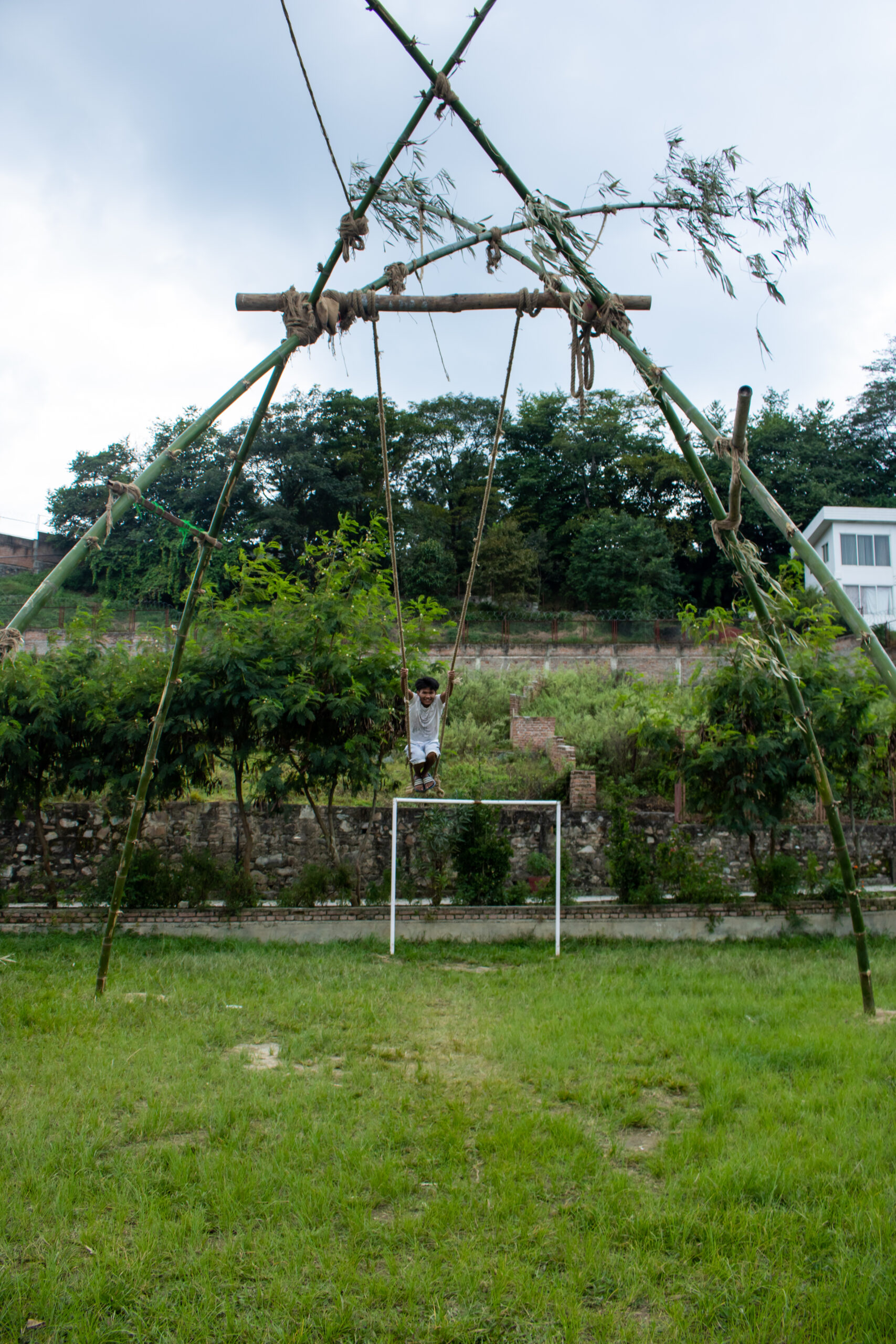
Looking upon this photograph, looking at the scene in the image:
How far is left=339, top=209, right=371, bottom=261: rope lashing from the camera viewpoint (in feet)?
17.7

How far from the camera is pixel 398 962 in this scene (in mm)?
9562

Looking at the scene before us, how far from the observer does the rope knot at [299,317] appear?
5520 mm

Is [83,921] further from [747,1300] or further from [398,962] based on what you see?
[747,1300]

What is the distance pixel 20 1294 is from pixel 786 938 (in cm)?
993

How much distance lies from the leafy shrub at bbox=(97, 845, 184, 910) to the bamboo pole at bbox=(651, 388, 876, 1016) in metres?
8.07

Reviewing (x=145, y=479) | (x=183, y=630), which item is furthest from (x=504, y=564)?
(x=145, y=479)

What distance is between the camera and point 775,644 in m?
5.62

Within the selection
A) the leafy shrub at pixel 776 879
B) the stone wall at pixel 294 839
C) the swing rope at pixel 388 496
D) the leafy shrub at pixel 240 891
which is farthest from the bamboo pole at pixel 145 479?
the leafy shrub at pixel 776 879

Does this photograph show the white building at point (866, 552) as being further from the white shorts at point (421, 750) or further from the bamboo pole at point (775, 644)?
the bamboo pole at point (775, 644)

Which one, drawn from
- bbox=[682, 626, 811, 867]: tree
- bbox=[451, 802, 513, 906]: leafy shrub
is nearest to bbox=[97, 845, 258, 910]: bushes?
bbox=[451, 802, 513, 906]: leafy shrub

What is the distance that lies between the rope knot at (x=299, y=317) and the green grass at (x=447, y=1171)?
14.6 feet

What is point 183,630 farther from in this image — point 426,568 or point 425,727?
point 426,568

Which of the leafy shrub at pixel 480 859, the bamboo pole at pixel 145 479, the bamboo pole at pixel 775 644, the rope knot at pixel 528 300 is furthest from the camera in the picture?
the leafy shrub at pixel 480 859

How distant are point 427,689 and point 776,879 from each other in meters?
6.17
